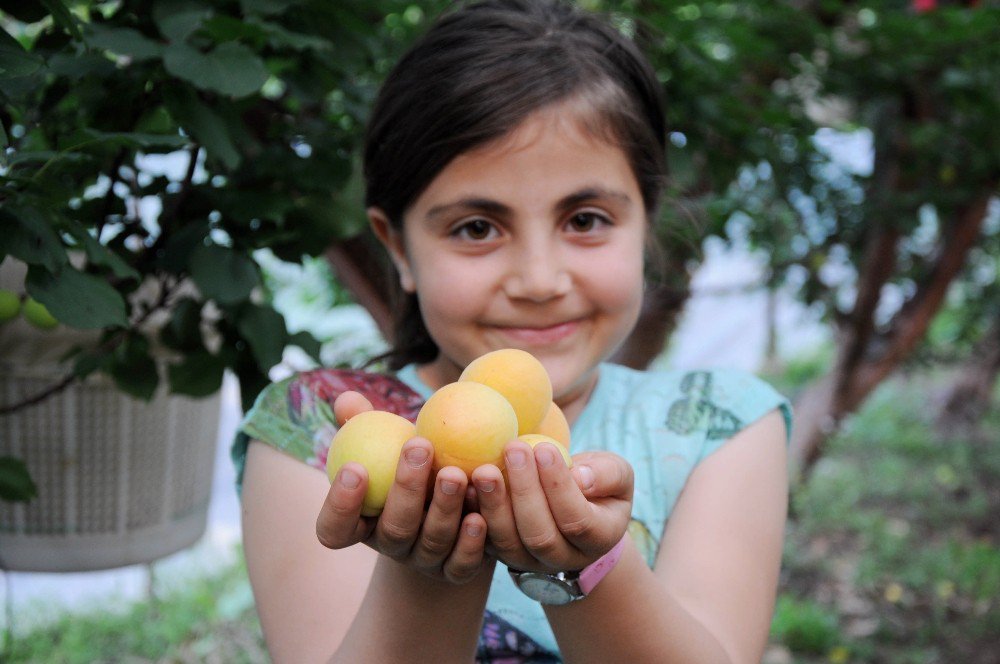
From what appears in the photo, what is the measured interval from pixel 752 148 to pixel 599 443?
98 cm

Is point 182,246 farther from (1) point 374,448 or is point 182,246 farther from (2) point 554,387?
(1) point 374,448

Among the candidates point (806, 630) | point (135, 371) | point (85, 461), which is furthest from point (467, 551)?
point (806, 630)

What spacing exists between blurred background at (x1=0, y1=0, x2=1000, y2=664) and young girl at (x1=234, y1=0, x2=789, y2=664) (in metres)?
0.21

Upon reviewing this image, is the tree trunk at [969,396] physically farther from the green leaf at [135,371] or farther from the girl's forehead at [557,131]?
the green leaf at [135,371]

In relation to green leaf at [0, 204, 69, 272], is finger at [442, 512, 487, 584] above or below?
below

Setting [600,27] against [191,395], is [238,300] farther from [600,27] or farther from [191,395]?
[600,27]

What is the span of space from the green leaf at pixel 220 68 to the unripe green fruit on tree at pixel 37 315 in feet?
1.99

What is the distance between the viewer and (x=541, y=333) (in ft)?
4.54

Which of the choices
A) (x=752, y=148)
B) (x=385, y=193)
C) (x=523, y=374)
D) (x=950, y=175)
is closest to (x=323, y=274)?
(x=752, y=148)

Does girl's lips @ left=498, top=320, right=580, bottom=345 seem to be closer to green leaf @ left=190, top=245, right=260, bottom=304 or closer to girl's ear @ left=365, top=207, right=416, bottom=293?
girl's ear @ left=365, top=207, right=416, bottom=293

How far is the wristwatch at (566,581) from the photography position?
3.19 feet

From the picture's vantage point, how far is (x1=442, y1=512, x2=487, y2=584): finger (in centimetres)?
85

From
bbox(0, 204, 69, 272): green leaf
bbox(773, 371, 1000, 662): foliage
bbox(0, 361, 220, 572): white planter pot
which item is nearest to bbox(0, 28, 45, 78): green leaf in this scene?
bbox(0, 204, 69, 272): green leaf

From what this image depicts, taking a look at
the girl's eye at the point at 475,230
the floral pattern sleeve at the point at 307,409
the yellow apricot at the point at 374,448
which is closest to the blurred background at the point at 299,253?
the floral pattern sleeve at the point at 307,409
